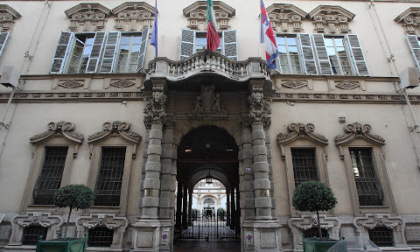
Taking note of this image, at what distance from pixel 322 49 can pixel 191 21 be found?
7.00m

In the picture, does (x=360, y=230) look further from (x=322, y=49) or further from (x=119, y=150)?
(x=119, y=150)

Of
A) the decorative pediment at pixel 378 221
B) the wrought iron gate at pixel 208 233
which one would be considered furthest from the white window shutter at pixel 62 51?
the decorative pediment at pixel 378 221

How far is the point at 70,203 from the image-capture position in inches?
299

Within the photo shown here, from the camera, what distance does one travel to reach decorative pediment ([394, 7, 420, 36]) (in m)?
13.2

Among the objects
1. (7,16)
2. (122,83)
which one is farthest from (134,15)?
(7,16)

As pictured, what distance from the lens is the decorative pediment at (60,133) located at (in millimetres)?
10453

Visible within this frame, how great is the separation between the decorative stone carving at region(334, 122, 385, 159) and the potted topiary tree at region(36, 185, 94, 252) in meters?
9.82

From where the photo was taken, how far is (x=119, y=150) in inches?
418

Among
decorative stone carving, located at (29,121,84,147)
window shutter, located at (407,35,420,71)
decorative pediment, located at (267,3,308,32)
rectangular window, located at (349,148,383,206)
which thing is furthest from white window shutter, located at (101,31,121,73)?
window shutter, located at (407,35,420,71)

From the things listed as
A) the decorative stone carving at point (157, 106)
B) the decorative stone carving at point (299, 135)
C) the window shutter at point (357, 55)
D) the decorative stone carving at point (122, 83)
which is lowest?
the decorative stone carving at point (299, 135)

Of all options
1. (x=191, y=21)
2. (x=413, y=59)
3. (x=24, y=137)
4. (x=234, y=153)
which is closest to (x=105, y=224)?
(x=24, y=137)

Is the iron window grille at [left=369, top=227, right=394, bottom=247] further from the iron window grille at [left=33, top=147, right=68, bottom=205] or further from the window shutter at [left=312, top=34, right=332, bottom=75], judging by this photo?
the iron window grille at [left=33, top=147, right=68, bottom=205]

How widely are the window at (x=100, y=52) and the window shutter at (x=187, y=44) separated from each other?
1.83m

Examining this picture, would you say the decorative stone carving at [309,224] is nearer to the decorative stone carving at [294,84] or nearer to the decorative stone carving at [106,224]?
the decorative stone carving at [294,84]
